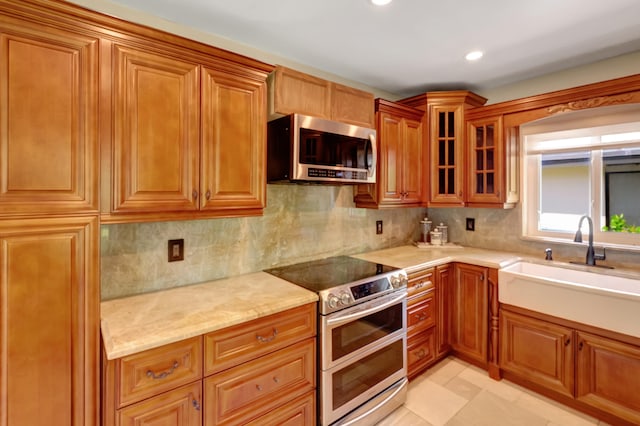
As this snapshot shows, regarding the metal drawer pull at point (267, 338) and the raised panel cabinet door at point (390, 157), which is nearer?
the metal drawer pull at point (267, 338)

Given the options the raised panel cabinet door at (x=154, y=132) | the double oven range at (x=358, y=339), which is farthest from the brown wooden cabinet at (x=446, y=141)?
the raised panel cabinet door at (x=154, y=132)

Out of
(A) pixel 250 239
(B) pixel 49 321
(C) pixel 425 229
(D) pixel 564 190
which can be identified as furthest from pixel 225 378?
(D) pixel 564 190

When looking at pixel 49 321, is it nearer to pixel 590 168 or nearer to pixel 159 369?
pixel 159 369

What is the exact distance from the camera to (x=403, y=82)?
285 centimetres

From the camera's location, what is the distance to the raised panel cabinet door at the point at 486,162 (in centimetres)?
272

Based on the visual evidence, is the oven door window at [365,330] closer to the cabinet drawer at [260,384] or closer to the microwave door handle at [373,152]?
the cabinet drawer at [260,384]

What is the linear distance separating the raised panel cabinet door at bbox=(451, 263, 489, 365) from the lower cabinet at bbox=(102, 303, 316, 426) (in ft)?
4.99

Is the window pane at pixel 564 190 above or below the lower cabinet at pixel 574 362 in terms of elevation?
above

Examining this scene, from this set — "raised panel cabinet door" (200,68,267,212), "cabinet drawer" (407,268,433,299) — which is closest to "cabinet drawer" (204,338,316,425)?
"raised panel cabinet door" (200,68,267,212)

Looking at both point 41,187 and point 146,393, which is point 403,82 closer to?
point 41,187

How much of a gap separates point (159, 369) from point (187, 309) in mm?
311

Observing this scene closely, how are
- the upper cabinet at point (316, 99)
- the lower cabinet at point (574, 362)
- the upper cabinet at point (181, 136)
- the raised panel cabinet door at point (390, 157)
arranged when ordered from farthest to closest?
the raised panel cabinet door at point (390, 157), the upper cabinet at point (316, 99), the lower cabinet at point (574, 362), the upper cabinet at point (181, 136)

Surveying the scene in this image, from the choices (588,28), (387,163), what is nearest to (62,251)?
(387,163)

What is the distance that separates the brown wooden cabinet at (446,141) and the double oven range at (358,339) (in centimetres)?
113
